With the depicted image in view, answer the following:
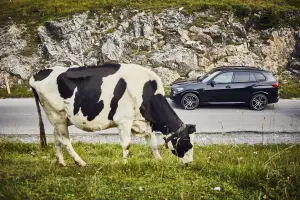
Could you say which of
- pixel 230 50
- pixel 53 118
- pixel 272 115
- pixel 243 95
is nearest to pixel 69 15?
pixel 230 50

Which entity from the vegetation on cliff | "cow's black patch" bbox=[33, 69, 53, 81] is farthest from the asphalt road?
the vegetation on cliff

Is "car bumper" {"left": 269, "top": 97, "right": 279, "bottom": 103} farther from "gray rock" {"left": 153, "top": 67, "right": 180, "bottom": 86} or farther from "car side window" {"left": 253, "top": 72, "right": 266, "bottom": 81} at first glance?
"gray rock" {"left": 153, "top": 67, "right": 180, "bottom": 86}

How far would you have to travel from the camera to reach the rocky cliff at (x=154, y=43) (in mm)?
21172

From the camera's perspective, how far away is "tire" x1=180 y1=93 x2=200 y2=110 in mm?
14195

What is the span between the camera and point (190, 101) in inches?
560

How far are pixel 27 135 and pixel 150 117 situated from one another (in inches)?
228

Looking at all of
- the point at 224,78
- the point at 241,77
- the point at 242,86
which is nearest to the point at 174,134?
the point at 224,78

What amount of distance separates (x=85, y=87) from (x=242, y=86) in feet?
32.3

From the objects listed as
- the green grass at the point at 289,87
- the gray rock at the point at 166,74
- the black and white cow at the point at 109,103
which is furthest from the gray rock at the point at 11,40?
the green grass at the point at 289,87

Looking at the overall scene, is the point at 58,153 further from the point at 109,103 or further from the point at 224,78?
the point at 224,78

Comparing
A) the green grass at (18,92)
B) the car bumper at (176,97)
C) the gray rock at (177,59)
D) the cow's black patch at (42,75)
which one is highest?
the cow's black patch at (42,75)

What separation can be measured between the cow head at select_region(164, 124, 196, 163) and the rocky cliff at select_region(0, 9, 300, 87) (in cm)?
1421

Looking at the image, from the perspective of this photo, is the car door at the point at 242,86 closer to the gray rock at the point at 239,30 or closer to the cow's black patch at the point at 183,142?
the cow's black patch at the point at 183,142

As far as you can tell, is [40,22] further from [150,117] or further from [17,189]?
[17,189]
